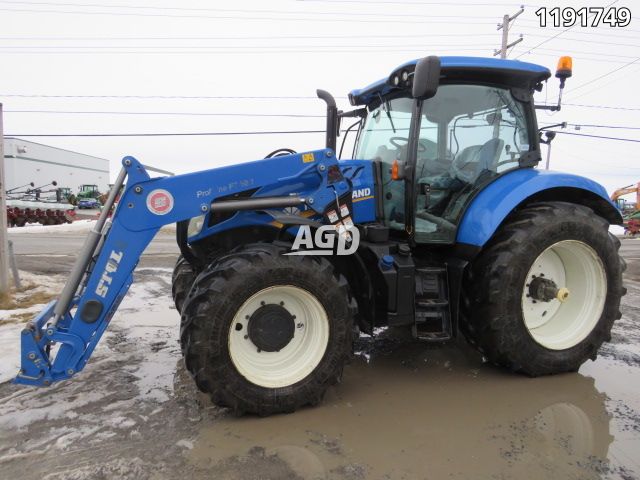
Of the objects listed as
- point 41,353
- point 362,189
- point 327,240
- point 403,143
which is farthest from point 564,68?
point 41,353

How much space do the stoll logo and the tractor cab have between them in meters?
0.58

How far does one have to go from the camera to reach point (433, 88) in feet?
Result: 10.2

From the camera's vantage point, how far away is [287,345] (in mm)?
3191

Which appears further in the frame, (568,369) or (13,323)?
(13,323)

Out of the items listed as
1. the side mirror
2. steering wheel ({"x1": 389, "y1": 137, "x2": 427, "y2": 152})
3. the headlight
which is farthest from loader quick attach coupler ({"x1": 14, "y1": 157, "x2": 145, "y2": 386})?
steering wheel ({"x1": 389, "y1": 137, "x2": 427, "y2": 152})

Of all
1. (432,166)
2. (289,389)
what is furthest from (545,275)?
(289,389)

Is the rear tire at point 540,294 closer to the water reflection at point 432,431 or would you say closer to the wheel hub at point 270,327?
the water reflection at point 432,431

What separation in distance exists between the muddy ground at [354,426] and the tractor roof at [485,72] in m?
2.36

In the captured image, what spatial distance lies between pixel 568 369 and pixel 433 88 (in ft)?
8.05

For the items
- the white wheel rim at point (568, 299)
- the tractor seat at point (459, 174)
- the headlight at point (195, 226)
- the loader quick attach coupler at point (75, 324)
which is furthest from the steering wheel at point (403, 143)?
the loader quick attach coupler at point (75, 324)

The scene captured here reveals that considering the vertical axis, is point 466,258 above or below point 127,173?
below

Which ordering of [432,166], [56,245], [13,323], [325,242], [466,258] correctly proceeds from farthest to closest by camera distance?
[56,245] < [13,323] < [432,166] < [466,258] < [325,242]

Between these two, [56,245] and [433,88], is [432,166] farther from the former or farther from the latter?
[56,245]

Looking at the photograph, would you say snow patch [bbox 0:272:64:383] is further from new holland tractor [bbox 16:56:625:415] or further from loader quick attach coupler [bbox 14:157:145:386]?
loader quick attach coupler [bbox 14:157:145:386]
